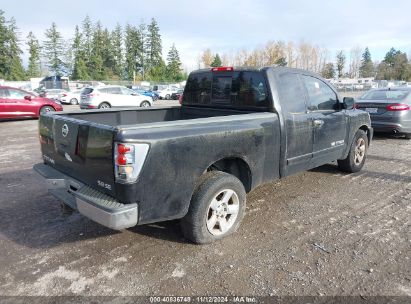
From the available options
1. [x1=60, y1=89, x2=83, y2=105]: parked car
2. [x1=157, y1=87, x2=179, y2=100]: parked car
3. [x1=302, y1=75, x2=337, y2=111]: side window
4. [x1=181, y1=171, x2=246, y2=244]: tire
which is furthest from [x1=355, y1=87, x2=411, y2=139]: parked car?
[x1=157, y1=87, x2=179, y2=100]: parked car

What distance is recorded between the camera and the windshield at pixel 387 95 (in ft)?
32.6

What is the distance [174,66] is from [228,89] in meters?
85.9

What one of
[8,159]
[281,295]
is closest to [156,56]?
[8,159]

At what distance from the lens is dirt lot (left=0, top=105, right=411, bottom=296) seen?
9.96ft

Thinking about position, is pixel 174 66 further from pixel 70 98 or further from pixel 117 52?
pixel 70 98

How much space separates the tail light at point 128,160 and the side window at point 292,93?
222 cm

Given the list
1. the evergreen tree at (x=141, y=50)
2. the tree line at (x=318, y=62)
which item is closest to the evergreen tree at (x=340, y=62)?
the tree line at (x=318, y=62)

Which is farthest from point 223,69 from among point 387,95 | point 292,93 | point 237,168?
point 387,95

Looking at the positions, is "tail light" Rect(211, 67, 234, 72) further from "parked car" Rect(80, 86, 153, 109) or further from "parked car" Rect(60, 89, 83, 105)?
"parked car" Rect(60, 89, 83, 105)

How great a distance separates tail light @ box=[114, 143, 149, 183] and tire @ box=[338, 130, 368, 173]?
14.2ft

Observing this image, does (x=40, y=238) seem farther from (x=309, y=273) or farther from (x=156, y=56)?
(x=156, y=56)

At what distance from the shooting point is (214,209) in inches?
147

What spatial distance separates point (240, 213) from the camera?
397cm

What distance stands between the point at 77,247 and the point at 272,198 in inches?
109
